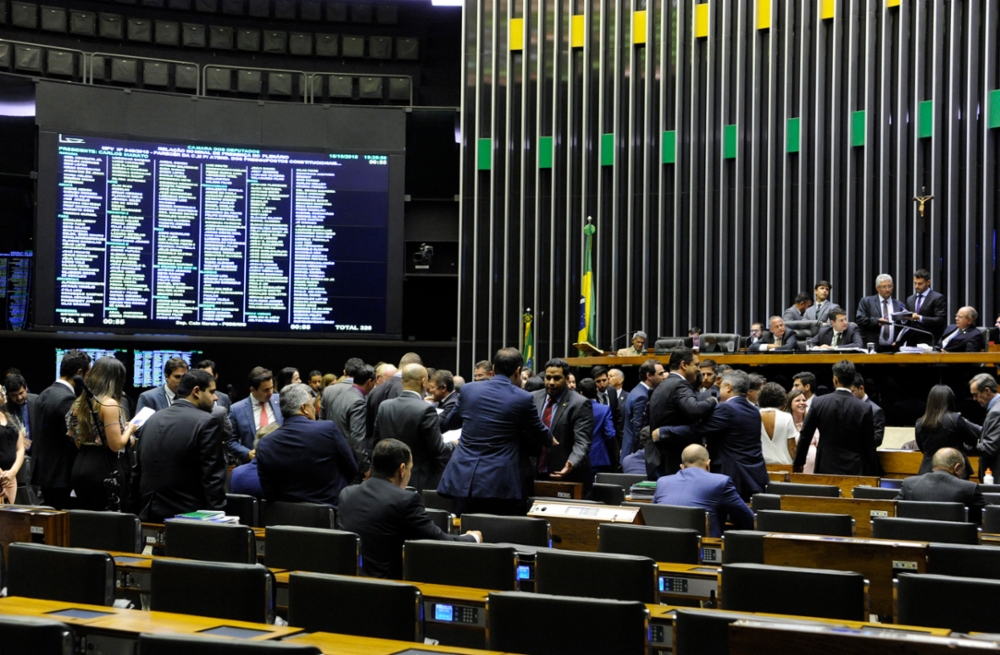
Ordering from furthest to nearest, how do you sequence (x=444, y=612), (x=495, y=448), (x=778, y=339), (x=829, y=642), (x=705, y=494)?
(x=778, y=339) → (x=495, y=448) → (x=705, y=494) → (x=444, y=612) → (x=829, y=642)

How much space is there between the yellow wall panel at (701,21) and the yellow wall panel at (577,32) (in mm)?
1698

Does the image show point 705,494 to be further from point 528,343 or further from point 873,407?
point 528,343

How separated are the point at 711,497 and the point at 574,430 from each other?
1.83m

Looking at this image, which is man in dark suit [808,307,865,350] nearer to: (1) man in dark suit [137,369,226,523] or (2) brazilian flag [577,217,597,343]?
(2) brazilian flag [577,217,597,343]

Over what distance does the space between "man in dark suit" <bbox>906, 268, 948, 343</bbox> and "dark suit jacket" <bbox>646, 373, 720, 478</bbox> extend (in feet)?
14.8

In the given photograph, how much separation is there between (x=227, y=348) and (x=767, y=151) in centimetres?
816

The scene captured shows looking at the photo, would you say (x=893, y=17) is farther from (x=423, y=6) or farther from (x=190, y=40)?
(x=190, y=40)

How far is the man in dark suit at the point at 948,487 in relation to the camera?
5387 mm

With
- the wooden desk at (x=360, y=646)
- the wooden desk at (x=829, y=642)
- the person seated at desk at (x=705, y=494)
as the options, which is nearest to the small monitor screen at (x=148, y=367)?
the person seated at desk at (x=705, y=494)

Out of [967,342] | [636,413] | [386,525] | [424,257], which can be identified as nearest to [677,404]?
[636,413]

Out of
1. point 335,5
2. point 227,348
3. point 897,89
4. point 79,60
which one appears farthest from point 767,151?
point 79,60

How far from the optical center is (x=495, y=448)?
570 cm

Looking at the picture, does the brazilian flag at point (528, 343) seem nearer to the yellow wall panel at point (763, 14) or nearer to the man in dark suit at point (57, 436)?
the yellow wall panel at point (763, 14)

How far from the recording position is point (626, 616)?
2.83m
